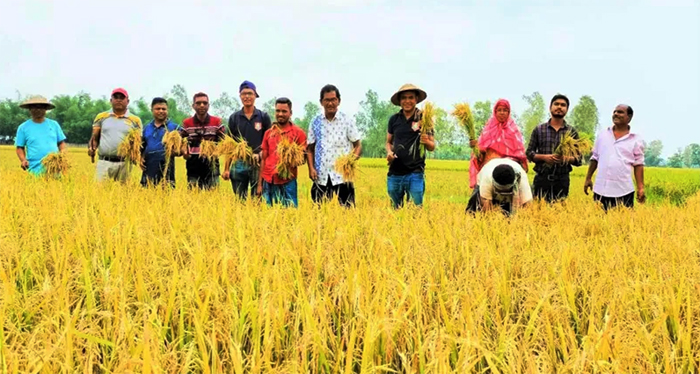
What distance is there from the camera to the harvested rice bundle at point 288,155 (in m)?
4.56

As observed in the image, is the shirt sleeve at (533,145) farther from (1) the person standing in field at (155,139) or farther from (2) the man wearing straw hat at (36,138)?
(2) the man wearing straw hat at (36,138)

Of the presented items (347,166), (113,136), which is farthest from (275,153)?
(113,136)

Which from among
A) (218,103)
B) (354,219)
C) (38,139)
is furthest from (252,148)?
(218,103)

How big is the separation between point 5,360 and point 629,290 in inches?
86.9

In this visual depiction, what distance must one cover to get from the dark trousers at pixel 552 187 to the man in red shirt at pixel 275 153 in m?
2.63

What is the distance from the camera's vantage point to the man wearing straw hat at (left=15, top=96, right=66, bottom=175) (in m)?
5.77

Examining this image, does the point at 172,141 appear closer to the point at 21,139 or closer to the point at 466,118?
the point at 21,139

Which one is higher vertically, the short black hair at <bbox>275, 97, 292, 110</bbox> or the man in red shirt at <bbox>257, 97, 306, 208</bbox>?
the short black hair at <bbox>275, 97, 292, 110</bbox>

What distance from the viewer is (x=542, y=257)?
2.53 meters

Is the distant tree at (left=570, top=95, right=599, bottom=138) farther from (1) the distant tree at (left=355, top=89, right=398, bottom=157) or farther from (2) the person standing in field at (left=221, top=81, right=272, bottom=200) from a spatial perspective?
(2) the person standing in field at (left=221, top=81, right=272, bottom=200)

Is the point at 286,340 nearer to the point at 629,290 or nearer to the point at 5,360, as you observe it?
the point at 5,360

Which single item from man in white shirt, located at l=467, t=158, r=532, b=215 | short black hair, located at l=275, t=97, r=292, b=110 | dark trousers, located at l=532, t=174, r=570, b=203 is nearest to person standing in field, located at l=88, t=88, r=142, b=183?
short black hair, located at l=275, t=97, r=292, b=110

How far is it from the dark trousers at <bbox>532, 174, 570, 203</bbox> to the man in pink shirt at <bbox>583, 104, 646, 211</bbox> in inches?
12.9

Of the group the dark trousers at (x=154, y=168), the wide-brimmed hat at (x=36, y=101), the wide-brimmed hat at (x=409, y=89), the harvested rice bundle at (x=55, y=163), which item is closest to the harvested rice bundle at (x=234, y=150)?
the dark trousers at (x=154, y=168)
